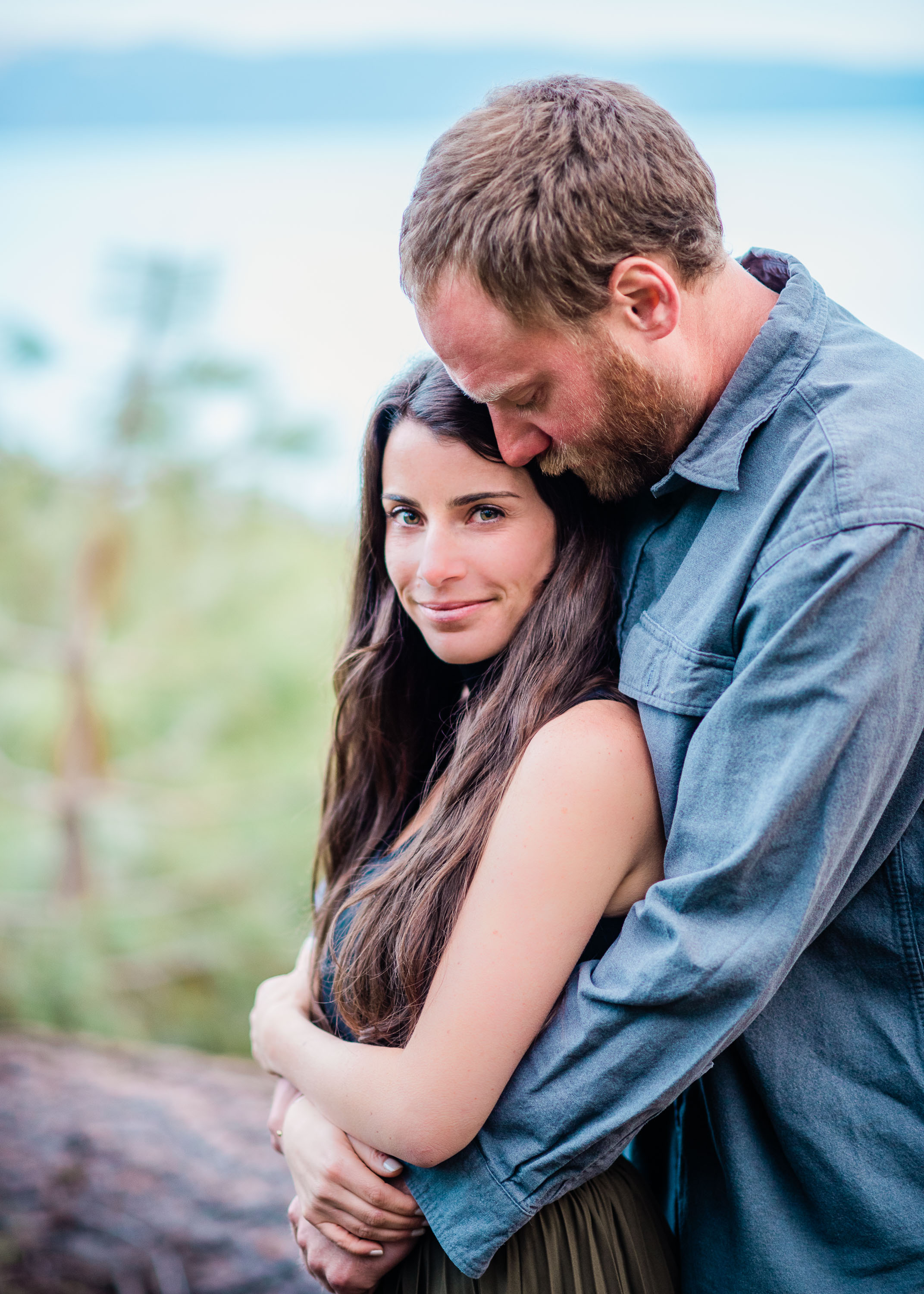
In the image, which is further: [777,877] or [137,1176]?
[137,1176]

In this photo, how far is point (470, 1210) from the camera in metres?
1.24

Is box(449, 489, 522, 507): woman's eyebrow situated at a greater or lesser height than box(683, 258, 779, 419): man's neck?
lesser

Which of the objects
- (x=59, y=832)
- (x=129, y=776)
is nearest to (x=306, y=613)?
(x=129, y=776)

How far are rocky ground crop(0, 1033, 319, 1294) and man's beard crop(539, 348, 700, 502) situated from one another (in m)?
2.11

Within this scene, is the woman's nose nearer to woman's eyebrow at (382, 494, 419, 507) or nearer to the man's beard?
woman's eyebrow at (382, 494, 419, 507)

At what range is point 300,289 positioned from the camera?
3164 millimetres

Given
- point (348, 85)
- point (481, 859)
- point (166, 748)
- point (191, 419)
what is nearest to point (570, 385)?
point (481, 859)

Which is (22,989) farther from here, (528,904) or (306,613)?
(528,904)

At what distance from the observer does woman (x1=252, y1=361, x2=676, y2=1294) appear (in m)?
1.21

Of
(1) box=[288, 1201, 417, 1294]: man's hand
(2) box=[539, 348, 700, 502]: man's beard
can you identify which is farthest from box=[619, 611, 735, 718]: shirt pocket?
(1) box=[288, 1201, 417, 1294]: man's hand

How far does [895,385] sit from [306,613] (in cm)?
253

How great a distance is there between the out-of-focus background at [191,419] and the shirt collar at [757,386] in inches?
67.3

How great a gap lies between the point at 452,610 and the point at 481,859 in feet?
1.26

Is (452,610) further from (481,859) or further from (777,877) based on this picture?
(777,877)
